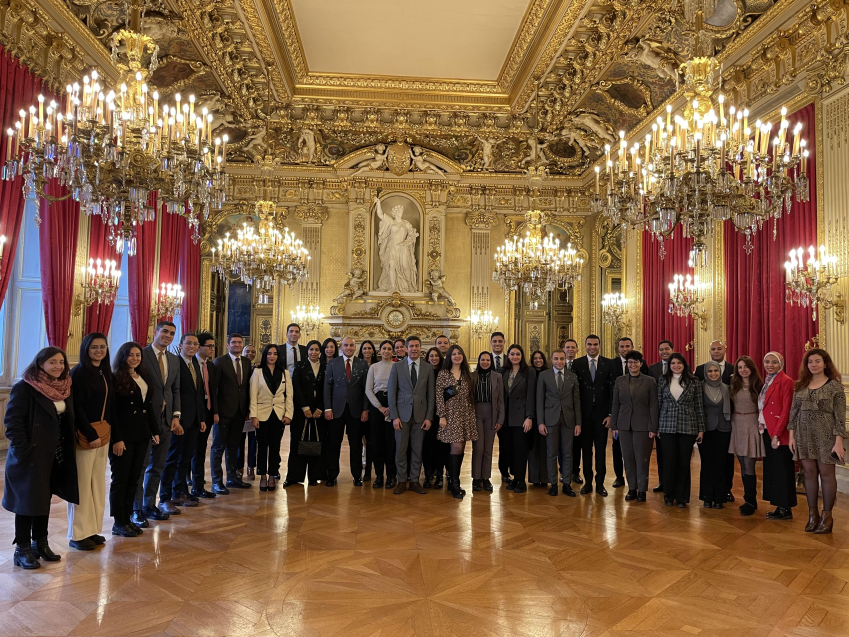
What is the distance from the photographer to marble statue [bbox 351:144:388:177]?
45.7 feet

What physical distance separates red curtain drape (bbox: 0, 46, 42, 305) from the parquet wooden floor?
9.71ft

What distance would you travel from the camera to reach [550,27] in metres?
9.02

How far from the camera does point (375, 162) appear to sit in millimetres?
13930

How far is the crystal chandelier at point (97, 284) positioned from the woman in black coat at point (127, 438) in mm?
4471

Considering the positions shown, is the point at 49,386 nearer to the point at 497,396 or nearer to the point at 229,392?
the point at 229,392

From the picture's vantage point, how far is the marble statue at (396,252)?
547 inches

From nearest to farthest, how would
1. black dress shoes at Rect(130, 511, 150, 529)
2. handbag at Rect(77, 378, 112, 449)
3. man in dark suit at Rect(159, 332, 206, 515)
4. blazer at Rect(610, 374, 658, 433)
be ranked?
handbag at Rect(77, 378, 112, 449)
black dress shoes at Rect(130, 511, 150, 529)
man in dark suit at Rect(159, 332, 206, 515)
blazer at Rect(610, 374, 658, 433)

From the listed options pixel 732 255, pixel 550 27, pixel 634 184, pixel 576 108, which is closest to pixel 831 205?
pixel 732 255

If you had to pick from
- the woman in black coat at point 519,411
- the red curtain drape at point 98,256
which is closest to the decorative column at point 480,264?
the woman in black coat at point 519,411

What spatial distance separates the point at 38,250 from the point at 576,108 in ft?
29.6

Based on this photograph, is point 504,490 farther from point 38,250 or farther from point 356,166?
point 356,166

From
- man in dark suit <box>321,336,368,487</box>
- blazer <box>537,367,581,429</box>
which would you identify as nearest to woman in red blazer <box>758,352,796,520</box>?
blazer <box>537,367,581,429</box>

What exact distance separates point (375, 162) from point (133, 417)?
1017cm

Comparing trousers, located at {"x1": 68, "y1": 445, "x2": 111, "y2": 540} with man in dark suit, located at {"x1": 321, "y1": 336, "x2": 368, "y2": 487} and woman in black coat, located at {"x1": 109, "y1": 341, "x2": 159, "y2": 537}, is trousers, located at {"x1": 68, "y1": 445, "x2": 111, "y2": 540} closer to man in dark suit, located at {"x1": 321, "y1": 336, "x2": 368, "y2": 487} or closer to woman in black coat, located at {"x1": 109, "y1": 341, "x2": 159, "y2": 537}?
woman in black coat, located at {"x1": 109, "y1": 341, "x2": 159, "y2": 537}
